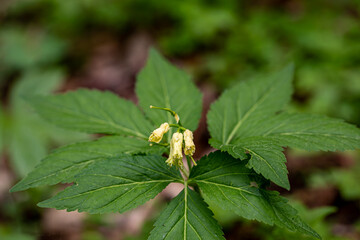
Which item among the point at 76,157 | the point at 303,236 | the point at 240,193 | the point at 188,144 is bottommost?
the point at 303,236

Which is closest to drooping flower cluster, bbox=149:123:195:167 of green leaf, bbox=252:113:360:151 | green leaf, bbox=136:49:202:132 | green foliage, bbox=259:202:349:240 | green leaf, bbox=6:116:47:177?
green leaf, bbox=136:49:202:132

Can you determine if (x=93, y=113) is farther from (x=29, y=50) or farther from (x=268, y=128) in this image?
(x=29, y=50)

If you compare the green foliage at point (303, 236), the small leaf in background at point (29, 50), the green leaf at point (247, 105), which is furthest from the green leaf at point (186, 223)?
the small leaf in background at point (29, 50)

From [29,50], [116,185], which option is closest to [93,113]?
[116,185]

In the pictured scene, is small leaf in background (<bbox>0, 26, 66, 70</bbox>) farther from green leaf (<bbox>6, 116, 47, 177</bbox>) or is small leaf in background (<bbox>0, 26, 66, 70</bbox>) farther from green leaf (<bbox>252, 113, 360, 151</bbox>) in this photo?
green leaf (<bbox>252, 113, 360, 151</bbox>)

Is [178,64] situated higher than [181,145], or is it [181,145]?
[178,64]

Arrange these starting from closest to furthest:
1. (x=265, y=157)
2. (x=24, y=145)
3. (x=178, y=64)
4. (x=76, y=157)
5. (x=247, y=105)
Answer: (x=265, y=157) → (x=76, y=157) → (x=247, y=105) → (x=24, y=145) → (x=178, y=64)
